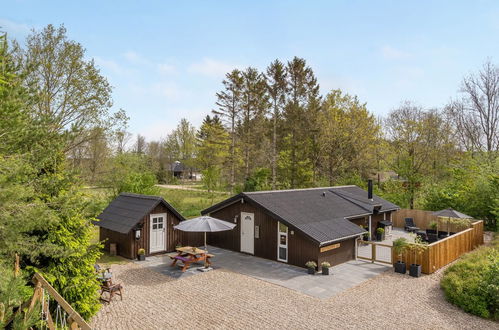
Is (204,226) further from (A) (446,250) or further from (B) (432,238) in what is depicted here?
(B) (432,238)

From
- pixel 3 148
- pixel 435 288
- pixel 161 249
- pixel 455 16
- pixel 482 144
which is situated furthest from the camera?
pixel 482 144

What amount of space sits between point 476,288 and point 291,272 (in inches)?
235

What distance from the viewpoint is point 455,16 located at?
11.6 m

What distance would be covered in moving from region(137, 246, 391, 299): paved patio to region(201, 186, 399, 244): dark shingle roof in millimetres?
1369

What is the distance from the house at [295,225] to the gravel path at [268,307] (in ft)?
7.46

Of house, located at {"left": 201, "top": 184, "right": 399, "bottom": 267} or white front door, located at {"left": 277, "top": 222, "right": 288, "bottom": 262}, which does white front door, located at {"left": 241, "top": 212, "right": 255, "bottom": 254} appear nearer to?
house, located at {"left": 201, "top": 184, "right": 399, "bottom": 267}

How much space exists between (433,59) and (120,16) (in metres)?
14.1

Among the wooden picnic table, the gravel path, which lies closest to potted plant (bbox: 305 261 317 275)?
the gravel path

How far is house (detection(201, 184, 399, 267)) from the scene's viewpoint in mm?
12906

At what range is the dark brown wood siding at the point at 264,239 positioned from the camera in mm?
12836

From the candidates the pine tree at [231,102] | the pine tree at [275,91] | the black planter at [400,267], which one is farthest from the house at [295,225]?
the pine tree at [231,102]

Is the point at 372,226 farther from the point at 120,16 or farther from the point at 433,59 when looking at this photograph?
the point at 120,16

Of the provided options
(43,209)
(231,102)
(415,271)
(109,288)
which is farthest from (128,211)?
(231,102)

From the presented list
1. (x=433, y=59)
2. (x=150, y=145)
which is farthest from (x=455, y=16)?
(x=150, y=145)
